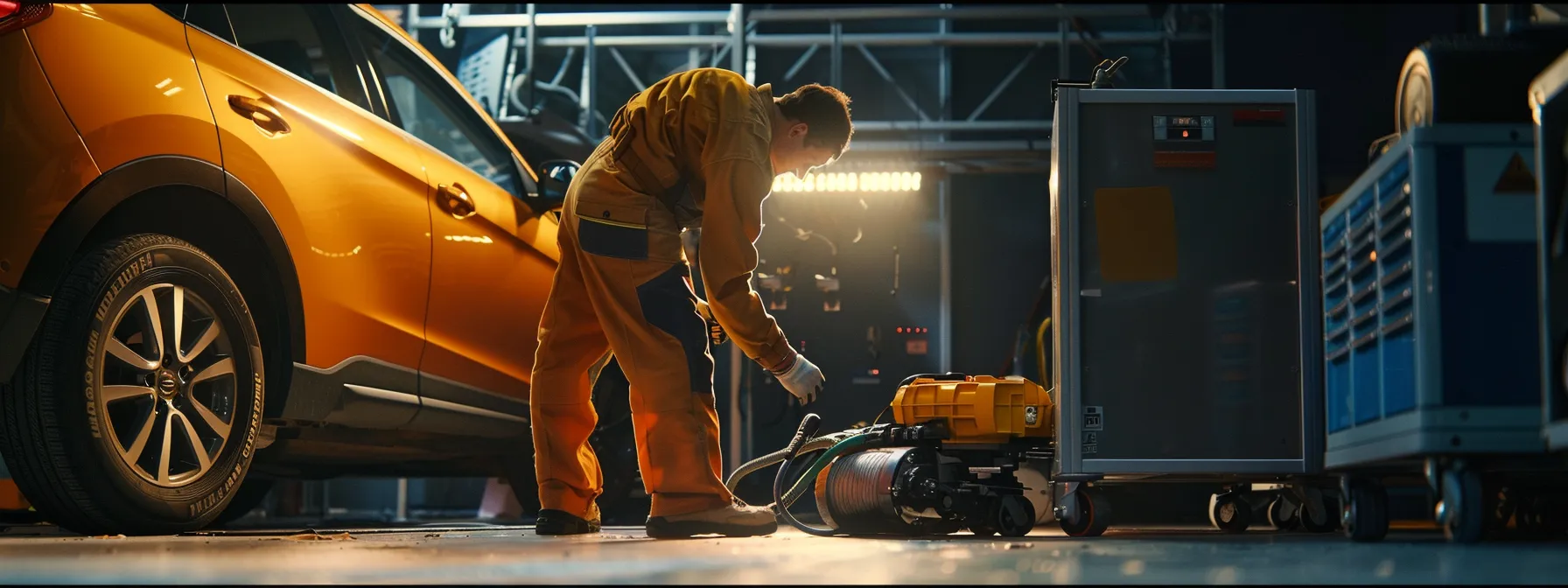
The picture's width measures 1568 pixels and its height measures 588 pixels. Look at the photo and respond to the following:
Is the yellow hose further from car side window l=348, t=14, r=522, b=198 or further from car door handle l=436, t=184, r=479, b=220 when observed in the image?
car door handle l=436, t=184, r=479, b=220

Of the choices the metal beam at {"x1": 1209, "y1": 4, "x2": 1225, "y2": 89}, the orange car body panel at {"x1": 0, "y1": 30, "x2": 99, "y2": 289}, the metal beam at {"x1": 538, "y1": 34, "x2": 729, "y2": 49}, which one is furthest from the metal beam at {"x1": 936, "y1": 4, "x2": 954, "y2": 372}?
the orange car body panel at {"x1": 0, "y1": 30, "x2": 99, "y2": 289}

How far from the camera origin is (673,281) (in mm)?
3516

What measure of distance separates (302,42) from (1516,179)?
298 cm

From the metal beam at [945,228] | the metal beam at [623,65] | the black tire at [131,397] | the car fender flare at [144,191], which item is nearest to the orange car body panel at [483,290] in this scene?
the car fender flare at [144,191]

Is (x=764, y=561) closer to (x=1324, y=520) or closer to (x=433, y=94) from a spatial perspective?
(x=1324, y=520)

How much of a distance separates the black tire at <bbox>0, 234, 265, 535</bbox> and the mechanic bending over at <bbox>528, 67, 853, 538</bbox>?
0.77 m

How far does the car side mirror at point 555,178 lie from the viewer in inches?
182

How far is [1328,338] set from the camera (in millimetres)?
3521

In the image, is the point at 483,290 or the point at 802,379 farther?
the point at 483,290

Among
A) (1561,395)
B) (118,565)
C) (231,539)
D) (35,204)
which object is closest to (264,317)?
(231,539)

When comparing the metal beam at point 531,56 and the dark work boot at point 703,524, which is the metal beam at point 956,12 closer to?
the metal beam at point 531,56

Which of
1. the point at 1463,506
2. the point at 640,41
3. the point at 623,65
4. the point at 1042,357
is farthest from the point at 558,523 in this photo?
the point at 640,41

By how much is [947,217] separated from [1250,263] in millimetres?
5997

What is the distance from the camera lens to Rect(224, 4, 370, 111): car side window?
367 centimetres
